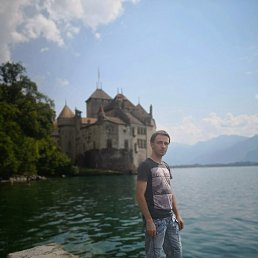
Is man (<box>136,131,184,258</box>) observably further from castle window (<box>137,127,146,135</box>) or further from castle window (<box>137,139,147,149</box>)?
castle window (<box>137,127,146,135</box>)

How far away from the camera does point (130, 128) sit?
294 ft

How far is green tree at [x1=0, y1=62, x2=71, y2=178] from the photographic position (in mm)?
49781

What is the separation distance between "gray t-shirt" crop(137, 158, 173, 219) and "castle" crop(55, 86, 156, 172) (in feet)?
259

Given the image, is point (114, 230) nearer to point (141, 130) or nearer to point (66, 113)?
point (141, 130)

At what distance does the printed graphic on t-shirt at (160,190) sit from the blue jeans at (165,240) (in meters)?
0.27

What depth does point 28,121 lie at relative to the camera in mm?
58844

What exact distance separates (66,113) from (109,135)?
64.1 ft

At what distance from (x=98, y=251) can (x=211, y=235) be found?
508 cm

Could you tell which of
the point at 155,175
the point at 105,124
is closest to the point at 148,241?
the point at 155,175

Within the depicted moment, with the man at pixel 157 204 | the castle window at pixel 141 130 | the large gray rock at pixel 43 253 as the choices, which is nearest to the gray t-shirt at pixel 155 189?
the man at pixel 157 204

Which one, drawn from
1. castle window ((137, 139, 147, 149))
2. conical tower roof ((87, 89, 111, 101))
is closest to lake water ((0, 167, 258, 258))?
castle window ((137, 139, 147, 149))

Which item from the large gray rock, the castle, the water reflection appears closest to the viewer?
the large gray rock

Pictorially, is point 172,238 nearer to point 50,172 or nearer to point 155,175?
point 155,175

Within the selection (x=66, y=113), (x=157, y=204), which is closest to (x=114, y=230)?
(x=157, y=204)
